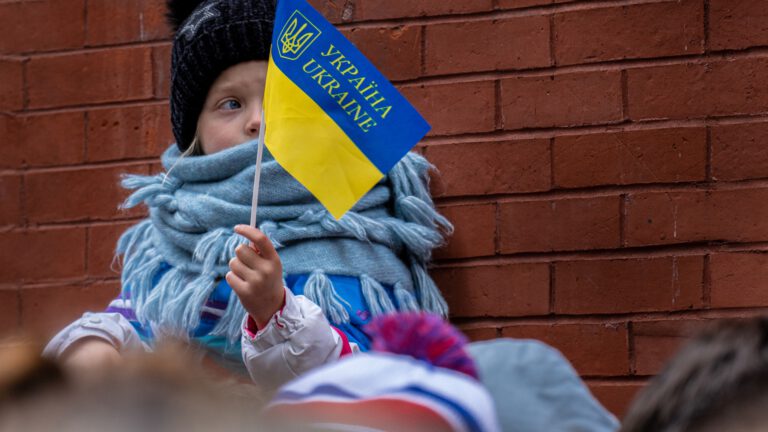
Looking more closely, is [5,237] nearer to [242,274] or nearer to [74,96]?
[74,96]

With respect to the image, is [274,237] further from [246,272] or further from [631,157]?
[631,157]

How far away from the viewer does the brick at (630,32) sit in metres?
2.43

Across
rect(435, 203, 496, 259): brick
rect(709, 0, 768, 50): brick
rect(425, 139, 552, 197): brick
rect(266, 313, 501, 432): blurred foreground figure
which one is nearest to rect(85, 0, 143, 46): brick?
rect(425, 139, 552, 197): brick

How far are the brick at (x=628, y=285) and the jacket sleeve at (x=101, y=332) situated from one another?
1.00m

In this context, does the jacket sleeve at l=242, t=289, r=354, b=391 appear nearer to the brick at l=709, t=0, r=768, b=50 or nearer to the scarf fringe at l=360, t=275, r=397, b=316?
the scarf fringe at l=360, t=275, r=397, b=316

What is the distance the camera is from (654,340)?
7.84 feet

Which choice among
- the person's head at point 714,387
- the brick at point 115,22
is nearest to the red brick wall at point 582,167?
the brick at point 115,22

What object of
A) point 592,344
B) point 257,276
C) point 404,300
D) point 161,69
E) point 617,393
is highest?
point 161,69

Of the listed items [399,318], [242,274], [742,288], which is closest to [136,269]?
[242,274]

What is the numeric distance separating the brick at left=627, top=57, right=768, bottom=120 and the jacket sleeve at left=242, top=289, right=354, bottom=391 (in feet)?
3.05

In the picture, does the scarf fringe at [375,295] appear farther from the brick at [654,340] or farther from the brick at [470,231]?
the brick at [654,340]

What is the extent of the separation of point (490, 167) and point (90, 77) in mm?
1139

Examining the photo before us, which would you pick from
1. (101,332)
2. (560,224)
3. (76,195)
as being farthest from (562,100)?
(76,195)

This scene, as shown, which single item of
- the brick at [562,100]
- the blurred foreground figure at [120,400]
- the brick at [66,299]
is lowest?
the brick at [66,299]
